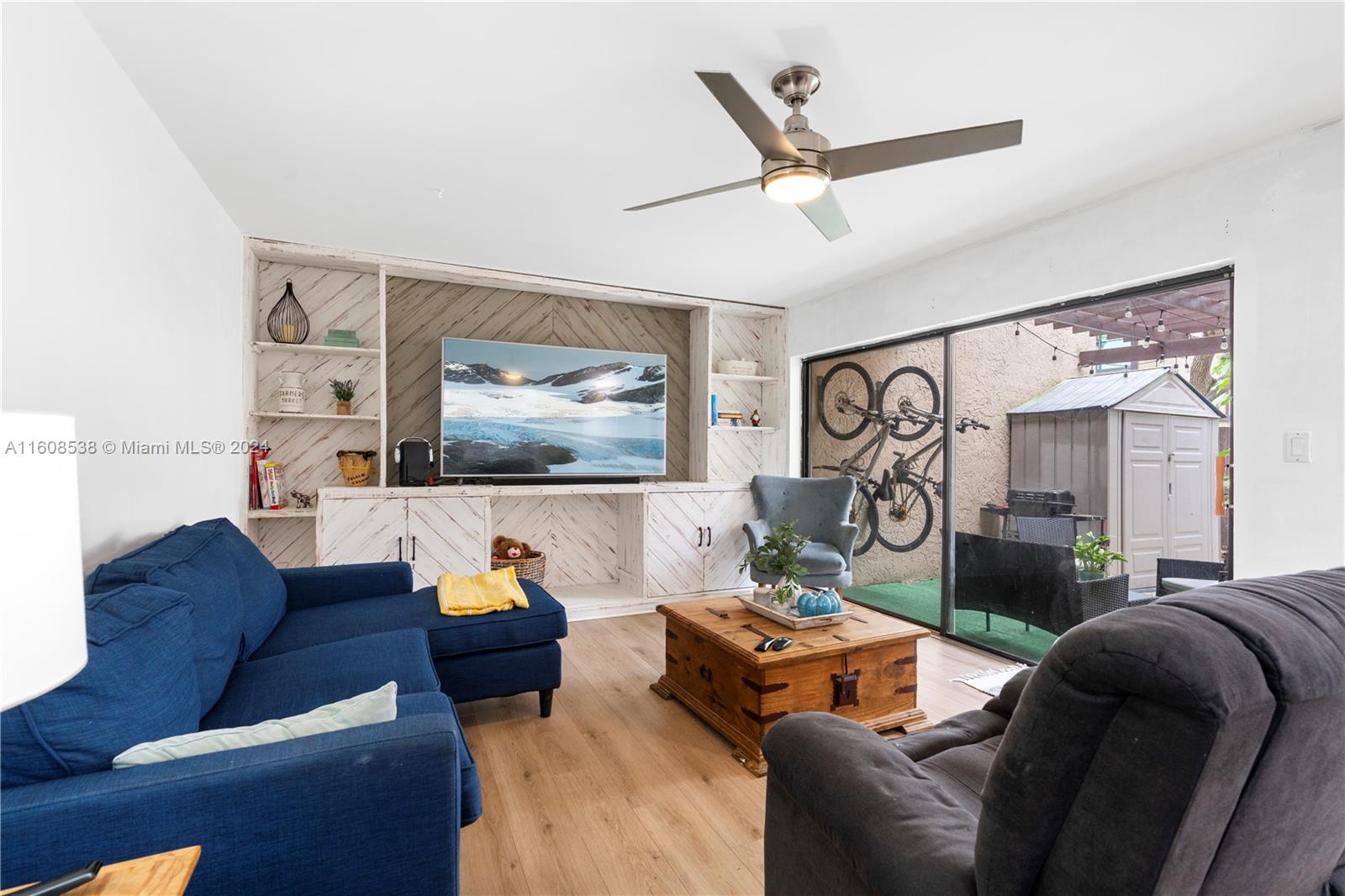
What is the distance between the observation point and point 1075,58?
196 cm

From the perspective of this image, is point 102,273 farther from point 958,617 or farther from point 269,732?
point 958,617

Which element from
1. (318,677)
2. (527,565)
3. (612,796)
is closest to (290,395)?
(527,565)

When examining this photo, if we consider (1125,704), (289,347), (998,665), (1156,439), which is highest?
(289,347)

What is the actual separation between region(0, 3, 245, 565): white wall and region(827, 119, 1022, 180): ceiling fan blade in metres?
2.14

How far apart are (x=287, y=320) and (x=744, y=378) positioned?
10.8ft

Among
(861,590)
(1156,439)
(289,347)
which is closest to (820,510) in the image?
(861,590)

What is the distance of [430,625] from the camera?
2545 millimetres

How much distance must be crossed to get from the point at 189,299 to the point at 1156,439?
4.41 metres

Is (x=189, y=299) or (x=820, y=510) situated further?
(x=820, y=510)

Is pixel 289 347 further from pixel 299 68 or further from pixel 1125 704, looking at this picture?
pixel 1125 704

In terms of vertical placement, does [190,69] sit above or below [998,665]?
above

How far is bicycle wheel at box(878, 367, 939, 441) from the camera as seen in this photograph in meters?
4.18

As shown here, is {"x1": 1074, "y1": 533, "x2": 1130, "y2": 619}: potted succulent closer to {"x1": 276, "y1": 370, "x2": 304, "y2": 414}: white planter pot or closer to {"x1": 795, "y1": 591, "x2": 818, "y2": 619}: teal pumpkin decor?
{"x1": 795, "y1": 591, "x2": 818, "y2": 619}: teal pumpkin decor

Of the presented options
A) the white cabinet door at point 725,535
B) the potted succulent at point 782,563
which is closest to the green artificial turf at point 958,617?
the white cabinet door at point 725,535
